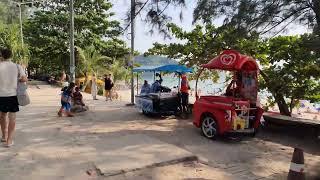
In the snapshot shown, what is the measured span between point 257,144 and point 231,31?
3267 mm

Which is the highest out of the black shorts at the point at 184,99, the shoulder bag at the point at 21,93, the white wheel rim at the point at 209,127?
the shoulder bag at the point at 21,93

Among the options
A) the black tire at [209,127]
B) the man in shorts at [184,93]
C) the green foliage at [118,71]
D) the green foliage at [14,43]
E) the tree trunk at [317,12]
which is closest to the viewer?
the tree trunk at [317,12]

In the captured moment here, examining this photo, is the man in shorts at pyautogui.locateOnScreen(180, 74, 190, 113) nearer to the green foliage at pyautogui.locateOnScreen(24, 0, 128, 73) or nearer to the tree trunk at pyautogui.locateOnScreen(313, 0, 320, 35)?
the tree trunk at pyautogui.locateOnScreen(313, 0, 320, 35)

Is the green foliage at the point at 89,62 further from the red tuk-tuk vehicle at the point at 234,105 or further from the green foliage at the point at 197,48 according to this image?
the red tuk-tuk vehicle at the point at 234,105

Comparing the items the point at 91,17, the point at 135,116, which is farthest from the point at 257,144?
the point at 91,17

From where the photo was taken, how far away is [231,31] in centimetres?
846

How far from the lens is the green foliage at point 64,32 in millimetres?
32656

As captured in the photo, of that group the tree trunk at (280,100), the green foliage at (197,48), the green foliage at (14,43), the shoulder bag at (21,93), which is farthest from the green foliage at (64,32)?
the shoulder bag at (21,93)

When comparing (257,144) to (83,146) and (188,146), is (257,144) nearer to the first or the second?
(188,146)

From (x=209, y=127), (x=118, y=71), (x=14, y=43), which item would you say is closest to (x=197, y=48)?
(x=209, y=127)

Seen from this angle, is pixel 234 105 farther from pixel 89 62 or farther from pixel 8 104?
pixel 89 62

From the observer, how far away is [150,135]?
1055 cm

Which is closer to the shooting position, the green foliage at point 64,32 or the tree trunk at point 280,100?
the tree trunk at point 280,100

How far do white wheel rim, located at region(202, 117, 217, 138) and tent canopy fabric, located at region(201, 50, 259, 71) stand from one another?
1380 millimetres
